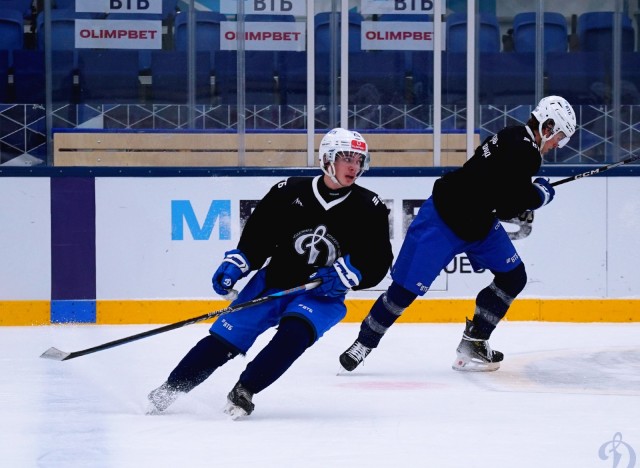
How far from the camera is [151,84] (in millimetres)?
6441

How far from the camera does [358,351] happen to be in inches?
179

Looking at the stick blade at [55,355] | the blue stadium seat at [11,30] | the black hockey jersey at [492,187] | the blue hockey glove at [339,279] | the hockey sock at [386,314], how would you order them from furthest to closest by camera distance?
the blue stadium seat at [11,30], the hockey sock at [386,314], the black hockey jersey at [492,187], the stick blade at [55,355], the blue hockey glove at [339,279]

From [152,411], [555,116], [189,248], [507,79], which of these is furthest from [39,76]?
[152,411]

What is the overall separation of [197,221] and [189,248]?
5.4 inches

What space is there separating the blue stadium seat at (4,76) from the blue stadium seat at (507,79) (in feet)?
7.89

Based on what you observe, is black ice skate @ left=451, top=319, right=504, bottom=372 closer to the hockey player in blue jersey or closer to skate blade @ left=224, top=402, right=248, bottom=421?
the hockey player in blue jersey

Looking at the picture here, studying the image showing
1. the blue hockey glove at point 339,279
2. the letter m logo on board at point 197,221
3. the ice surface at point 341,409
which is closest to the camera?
the ice surface at point 341,409

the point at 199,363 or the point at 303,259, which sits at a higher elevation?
the point at 303,259

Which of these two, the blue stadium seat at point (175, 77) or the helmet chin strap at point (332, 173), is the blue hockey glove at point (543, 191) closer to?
the helmet chin strap at point (332, 173)

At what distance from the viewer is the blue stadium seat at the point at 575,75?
664cm

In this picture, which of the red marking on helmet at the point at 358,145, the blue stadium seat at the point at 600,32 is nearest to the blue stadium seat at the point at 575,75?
the blue stadium seat at the point at 600,32

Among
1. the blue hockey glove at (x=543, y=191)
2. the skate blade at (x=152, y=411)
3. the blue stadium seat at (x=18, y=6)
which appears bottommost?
the skate blade at (x=152, y=411)

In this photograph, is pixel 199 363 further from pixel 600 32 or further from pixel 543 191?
pixel 600 32

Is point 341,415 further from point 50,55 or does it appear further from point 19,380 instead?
point 50,55
